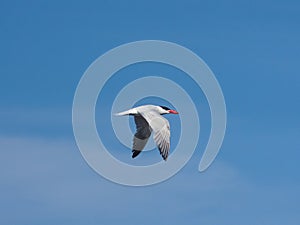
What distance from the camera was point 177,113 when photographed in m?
83.4

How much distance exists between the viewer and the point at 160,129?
81.8 meters

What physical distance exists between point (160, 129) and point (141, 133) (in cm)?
265

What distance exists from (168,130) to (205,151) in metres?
3.14

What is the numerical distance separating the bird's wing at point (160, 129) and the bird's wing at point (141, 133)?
0.64 meters

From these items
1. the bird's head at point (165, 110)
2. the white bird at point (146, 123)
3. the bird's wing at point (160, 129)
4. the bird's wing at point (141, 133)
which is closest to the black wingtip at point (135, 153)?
the white bird at point (146, 123)

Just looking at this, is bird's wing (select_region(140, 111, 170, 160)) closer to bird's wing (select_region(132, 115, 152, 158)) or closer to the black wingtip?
bird's wing (select_region(132, 115, 152, 158))

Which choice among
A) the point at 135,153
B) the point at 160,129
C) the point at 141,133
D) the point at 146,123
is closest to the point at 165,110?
the point at 146,123

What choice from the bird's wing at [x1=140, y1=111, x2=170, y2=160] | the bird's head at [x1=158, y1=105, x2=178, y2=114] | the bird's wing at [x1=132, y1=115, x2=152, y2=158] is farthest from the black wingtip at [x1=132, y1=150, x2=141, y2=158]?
the bird's head at [x1=158, y1=105, x2=178, y2=114]

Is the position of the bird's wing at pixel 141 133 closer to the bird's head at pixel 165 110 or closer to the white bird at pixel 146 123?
the white bird at pixel 146 123

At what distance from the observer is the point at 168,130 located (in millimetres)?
81812

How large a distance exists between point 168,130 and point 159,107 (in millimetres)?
2394

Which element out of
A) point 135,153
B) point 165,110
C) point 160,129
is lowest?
point 160,129

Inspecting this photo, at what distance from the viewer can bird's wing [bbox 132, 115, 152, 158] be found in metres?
83.9

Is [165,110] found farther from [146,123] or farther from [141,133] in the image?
[141,133]
